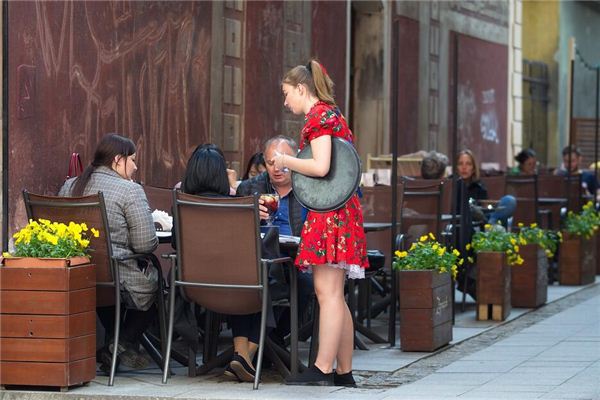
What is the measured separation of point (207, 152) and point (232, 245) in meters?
0.73

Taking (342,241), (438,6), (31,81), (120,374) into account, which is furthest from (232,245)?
(438,6)

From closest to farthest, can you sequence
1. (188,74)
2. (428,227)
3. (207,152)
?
(207,152), (428,227), (188,74)

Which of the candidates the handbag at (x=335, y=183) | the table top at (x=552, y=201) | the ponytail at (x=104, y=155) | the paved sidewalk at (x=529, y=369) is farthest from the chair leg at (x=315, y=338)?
the table top at (x=552, y=201)

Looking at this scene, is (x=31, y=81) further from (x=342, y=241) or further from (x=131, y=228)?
(x=342, y=241)

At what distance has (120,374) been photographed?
27.6ft

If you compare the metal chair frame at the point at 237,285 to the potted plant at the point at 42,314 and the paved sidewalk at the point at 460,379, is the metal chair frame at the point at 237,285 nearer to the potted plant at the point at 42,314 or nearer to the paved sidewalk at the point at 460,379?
the paved sidewalk at the point at 460,379

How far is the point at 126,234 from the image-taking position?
8328 mm

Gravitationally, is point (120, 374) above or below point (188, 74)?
below

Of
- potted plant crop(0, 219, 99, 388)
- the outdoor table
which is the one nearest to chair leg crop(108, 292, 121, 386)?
potted plant crop(0, 219, 99, 388)

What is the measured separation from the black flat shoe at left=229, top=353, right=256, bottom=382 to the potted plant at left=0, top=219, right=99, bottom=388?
831 millimetres

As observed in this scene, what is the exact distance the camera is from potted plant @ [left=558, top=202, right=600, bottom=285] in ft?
48.2

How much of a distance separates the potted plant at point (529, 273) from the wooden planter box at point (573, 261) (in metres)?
2.18

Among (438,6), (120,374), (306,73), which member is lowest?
(120,374)

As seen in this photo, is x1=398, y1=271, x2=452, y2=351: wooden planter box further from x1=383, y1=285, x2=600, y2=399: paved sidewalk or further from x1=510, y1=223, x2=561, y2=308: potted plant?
x1=510, y1=223, x2=561, y2=308: potted plant
